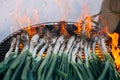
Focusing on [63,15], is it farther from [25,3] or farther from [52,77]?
[52,77]

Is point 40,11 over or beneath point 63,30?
over

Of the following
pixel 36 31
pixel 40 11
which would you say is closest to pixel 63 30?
pixel 36 31

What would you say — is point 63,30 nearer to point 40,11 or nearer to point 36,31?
point 36,31

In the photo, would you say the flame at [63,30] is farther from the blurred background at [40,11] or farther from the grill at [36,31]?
the blurred background at [40,11]

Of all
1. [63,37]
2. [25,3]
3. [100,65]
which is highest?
[25,3]

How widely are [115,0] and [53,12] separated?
104 cm

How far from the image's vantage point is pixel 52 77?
221 cm

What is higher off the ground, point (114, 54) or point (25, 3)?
point (25, 3)

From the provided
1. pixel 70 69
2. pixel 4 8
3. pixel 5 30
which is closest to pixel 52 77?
pixel 70 69

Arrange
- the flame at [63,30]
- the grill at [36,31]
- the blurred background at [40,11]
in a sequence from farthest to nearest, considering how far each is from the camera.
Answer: the blurred background at [40,11] → the flame at [63,30] → the grill at [36,31]

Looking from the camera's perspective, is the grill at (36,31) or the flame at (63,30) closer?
the grill at (36,31)

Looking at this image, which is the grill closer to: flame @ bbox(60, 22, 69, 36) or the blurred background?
flame @ bbox(60, 22, 69, 36)

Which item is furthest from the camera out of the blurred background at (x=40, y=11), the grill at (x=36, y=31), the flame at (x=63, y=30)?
the blurred background at (x=40, y=11)

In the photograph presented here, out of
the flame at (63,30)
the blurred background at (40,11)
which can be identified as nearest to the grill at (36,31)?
the flame at (63,30)
